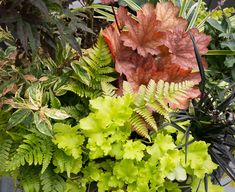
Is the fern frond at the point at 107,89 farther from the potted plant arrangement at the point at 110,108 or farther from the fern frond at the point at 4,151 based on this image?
the fern frond at the point at 4,151

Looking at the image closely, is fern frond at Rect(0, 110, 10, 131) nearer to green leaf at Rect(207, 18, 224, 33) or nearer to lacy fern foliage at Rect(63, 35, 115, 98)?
lacy fern foliage at Rect(63, 35, 115, 98)

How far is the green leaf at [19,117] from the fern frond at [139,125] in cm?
25

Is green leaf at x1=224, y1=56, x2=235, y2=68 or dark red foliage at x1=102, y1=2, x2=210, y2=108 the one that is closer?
dark red foliage at x1=102, y1=2, x2=210, y2=108

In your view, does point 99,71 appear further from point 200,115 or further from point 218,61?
point 218,61

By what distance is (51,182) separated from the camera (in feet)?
3.22

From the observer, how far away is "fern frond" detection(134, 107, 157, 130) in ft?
3.19

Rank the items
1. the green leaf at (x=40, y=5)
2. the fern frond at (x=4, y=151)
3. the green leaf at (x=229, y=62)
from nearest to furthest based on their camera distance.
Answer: the green leaf at (x=40, y=5)
the fern frond at (x=4, y=151)
the green leaf at (x=229, y=62)

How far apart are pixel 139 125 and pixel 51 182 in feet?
0.82

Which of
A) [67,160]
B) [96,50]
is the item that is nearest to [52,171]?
[67,160]

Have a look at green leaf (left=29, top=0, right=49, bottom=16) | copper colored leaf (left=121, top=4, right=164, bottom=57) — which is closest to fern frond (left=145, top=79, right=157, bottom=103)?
copper colored leaf (left=121, top=4, right=164, bottom=57)

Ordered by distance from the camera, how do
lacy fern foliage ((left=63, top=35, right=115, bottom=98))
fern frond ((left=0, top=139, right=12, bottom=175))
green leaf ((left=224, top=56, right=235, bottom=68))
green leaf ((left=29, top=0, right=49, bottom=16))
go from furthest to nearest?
green leaf ((left=224, top=56, right=235, bottom=68)) < lacy fern foliage ((left=63, top=35, right=115, bottom=98)) < fern frond ((left=0, top=139, right=12, bottom=175)) < green leaf ((left=29, top=0, right=49, bottom=16))

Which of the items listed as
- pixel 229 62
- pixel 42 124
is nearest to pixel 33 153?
→ pixel 42 124

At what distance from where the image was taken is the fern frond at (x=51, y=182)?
970 millimetres

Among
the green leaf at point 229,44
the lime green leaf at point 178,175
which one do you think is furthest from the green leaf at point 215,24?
the lime green leaf at point 178,175
